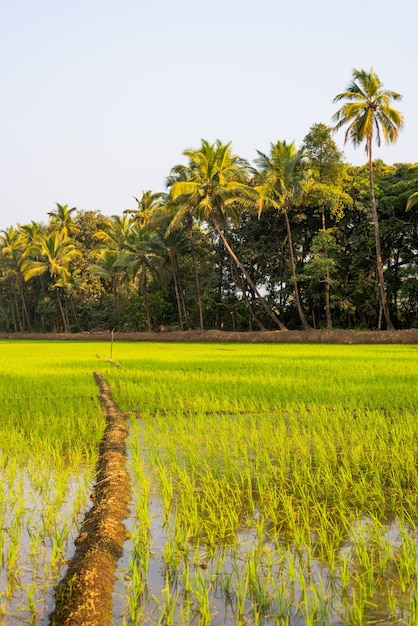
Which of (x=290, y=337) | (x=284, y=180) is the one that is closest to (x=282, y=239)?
(x=284, y=180)

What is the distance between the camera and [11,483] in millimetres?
3828

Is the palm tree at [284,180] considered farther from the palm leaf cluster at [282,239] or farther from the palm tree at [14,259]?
the palm tree at [14,259]

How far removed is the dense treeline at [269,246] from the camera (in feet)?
86.3

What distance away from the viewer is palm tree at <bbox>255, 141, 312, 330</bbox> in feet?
83.7

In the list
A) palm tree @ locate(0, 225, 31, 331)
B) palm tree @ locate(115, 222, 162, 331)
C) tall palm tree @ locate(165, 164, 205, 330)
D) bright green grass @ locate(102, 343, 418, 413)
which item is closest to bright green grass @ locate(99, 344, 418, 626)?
bright green grass @ locate(102, 343, 418, 413)

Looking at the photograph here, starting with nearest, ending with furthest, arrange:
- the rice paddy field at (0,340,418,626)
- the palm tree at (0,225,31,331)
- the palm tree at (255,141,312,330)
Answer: the rice paddy field at (0,340,418,626) < the palm tree at (255,141,312,330) < the palm tree at (0,225,31,331)

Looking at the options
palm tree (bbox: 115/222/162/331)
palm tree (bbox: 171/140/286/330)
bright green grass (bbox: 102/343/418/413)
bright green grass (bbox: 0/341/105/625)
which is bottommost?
bright green grass (bbox: 102/343/418/413)

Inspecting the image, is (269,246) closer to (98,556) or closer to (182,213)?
(182,213)

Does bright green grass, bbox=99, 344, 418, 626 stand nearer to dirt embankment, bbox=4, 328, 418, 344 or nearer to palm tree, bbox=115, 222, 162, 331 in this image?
dirt embankment, bbox=4, 328, 418, 344

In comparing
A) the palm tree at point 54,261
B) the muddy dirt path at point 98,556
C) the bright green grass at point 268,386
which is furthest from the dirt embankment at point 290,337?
the muddy dirt path at point 98,556

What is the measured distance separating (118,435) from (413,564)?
3399mm

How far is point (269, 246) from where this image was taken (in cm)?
3038

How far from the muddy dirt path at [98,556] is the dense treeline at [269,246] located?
2140cm

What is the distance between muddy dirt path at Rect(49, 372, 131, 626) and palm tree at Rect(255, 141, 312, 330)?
2188 centimetres
